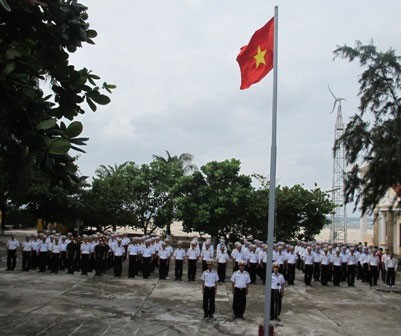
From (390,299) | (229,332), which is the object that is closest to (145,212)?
(390,299)

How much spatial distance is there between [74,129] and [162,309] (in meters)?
7.39

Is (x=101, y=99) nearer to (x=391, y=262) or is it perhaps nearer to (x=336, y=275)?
(x=336, y=275)

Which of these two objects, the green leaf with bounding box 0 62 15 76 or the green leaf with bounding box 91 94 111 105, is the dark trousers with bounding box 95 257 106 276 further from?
the green leaf with bounding box 0 62 15 76

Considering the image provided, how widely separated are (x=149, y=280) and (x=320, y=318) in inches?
266

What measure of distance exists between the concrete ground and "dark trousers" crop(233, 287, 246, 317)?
0.23 metres

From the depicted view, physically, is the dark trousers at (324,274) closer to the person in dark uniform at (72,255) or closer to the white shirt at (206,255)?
the white shirt at (206,255)

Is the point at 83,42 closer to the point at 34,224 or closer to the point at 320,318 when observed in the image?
the point at 320,318

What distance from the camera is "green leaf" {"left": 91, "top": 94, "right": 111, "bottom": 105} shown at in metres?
5.06

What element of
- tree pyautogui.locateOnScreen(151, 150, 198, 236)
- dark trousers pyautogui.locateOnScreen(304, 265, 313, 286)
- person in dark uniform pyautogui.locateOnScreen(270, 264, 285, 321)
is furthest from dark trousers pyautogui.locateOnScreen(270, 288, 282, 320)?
tree pyautogui.locateOnScreen(151, 150, 198, 236)

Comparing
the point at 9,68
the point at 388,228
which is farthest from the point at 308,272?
the point at 388,228

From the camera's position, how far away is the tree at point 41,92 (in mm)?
4695

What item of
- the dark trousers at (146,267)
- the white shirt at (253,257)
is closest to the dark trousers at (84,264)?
the dark trousers at (146,267)

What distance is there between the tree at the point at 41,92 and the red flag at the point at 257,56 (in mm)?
3209

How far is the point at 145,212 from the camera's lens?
1159 inches
